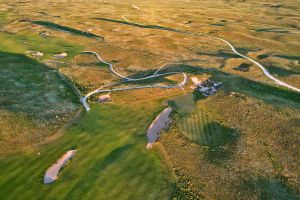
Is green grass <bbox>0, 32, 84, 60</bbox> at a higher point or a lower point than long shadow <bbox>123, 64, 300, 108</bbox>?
lower

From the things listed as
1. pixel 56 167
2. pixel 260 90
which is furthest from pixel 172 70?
pixel 56 167

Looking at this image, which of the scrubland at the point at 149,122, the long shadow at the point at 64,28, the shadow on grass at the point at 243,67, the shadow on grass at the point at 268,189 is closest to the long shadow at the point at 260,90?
the scrubland at the point at 149,122

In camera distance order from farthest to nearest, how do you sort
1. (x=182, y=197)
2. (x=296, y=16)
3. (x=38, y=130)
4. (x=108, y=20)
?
(x=296, y=16)
(x=108, y=20)
(x=38, y=130)
(x=182, y=197)

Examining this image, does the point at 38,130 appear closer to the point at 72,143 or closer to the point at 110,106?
the point at 72,143

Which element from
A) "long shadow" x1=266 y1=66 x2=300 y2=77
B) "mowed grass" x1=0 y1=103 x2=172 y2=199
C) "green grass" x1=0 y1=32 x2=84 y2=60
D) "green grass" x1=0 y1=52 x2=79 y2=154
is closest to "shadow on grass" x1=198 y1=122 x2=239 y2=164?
"mowed grass" x1=0 y1=103 x2=172 y2=199

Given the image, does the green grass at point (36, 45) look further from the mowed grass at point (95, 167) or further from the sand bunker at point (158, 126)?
the mowed grass at point (95, 167)

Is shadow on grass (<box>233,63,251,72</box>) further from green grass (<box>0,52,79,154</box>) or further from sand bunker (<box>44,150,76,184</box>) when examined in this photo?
sand bunker (<box>44,150,76,184</box>)

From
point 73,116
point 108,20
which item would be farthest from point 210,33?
point 73,116
